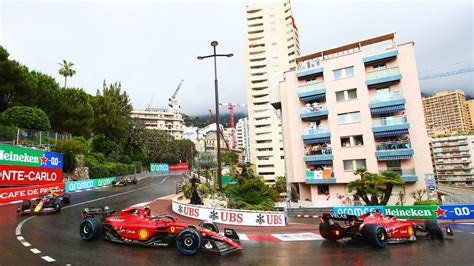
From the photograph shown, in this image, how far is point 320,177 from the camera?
29.5 metres

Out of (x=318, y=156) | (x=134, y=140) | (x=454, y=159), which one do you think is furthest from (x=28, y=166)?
(x=454, y=159)

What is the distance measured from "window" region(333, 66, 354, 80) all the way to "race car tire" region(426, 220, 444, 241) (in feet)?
73.9

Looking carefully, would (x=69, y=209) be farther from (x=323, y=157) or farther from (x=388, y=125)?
(x=388, y=125)

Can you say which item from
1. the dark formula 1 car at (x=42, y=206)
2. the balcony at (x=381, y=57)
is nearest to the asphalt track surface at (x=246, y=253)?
the dark formula 1 car at (x=42, y=206)

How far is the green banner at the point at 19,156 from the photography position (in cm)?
2112

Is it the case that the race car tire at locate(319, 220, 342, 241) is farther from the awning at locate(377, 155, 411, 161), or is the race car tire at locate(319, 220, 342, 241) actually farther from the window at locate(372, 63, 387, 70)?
the window at locate(372, 63, 387, 70)

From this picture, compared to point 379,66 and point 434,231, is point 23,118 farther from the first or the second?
point 379,66

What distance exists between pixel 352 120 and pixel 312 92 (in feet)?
18.5

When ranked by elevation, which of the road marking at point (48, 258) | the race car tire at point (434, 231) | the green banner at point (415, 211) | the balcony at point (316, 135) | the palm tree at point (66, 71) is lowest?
the green banner at point (415, 211)

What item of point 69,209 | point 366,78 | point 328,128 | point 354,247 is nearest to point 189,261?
point 354,247

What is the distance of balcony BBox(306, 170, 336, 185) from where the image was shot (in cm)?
2901

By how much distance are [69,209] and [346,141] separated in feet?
88.5

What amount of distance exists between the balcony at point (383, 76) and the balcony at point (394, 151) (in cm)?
668

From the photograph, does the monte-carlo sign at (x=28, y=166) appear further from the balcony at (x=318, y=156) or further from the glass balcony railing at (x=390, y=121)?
the glass balcony railing at (x=390, y=121)
